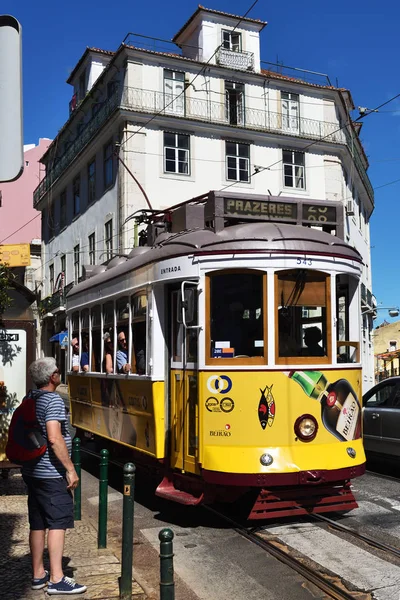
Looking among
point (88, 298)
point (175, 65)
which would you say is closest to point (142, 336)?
point (88, 298)

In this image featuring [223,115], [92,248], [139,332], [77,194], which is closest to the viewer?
[139,332]

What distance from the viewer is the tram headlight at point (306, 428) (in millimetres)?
7285

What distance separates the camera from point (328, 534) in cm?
713

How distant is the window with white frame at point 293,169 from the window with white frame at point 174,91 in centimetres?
540

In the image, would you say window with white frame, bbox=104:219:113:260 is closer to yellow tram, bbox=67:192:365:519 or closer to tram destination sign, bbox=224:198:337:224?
tram destination sign, bbox=224:198:337:224

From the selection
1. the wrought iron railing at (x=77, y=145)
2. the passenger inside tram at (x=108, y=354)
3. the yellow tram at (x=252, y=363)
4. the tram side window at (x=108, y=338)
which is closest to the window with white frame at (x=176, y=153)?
the wrought iron railing at (x=77, y=145)

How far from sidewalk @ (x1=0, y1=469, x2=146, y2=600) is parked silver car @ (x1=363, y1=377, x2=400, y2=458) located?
193 inches

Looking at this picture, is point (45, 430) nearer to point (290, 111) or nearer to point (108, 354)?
point (108, 354)

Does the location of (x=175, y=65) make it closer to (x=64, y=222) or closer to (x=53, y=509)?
(x=64, y=222)

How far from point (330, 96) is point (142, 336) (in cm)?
2697

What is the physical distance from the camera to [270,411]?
23.8 ft

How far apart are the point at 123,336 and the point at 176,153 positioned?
69.1 ft

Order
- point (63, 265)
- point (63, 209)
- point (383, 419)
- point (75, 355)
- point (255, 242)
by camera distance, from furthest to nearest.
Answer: point (63, 265)
point (63, 209)
point (75, 355)
point (383, 419)
point (255, 242)

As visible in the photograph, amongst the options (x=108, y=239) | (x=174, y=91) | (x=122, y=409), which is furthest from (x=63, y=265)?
(x=122, y=409)
